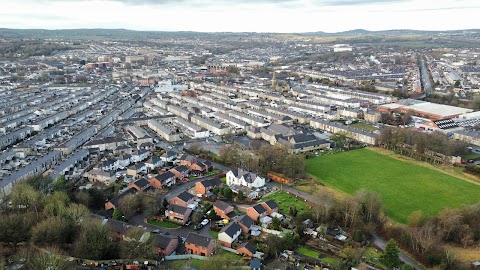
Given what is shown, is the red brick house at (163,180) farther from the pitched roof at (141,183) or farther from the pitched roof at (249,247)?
the pitched roof at (249,247)

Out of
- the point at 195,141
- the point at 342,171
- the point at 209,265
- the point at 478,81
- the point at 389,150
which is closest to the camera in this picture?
the point at 209,265

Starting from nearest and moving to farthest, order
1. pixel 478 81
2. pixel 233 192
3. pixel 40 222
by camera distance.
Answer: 1. pixel 40 222
2. pixel 233 192
3. pixel 478 81

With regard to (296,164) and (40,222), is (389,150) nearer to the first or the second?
(296,164)

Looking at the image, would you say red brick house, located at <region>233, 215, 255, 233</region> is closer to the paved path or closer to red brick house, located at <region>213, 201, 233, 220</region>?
red brick house, located at <region>213, 201, 233, 220</region>

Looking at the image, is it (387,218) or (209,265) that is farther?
(387,218)

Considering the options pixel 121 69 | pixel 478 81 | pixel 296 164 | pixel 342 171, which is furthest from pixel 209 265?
pixel 121 69

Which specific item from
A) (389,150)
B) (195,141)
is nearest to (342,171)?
(389,150)
